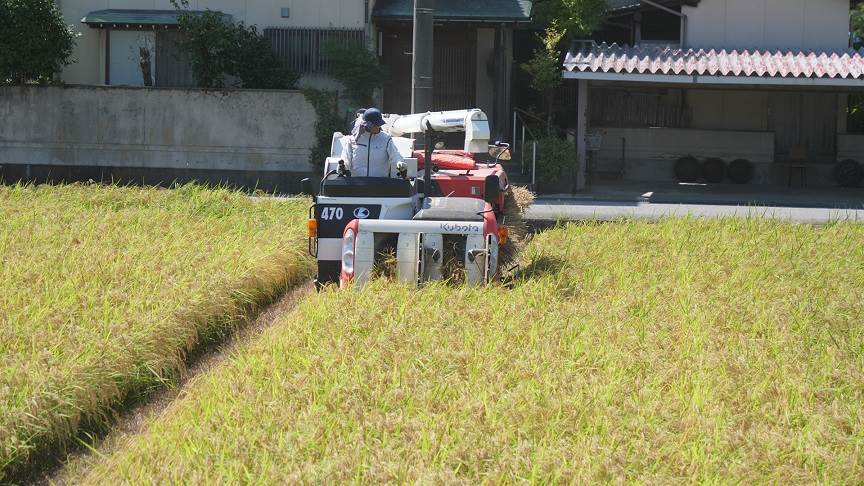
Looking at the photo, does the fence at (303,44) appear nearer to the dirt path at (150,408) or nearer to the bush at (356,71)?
the bush at (356,71)

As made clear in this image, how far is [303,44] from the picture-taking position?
21656 millimetres

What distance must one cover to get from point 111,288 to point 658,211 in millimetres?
10299

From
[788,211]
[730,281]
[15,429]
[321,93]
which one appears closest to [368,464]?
[15,429]

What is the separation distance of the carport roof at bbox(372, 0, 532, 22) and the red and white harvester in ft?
31.2

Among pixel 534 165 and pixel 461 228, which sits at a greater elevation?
pixel 534 165

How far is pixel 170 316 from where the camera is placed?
8.33m

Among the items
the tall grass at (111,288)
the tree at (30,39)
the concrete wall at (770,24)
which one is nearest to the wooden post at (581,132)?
the concrete wall at (770,24)

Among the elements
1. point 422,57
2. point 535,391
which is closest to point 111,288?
point 535,391

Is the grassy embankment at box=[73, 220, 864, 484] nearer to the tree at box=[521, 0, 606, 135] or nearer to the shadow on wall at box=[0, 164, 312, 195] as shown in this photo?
the shadow on wall at box=[0, 164, 312, 195]

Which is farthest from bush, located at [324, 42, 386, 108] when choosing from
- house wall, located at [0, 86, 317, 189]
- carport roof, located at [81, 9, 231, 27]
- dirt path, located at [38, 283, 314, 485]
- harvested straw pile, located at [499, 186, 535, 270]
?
dirt path, located at [38, 283, 314, 485]

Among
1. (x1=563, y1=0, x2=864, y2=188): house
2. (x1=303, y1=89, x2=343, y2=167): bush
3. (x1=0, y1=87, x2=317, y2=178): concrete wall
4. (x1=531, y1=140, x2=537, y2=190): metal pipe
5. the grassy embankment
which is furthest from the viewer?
(x1=563, y1=0, x2=864, y2=188): house

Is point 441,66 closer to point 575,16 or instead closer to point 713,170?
point 575,16

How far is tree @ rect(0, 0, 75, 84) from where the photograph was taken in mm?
19578

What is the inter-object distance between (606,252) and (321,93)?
30.7 feet
